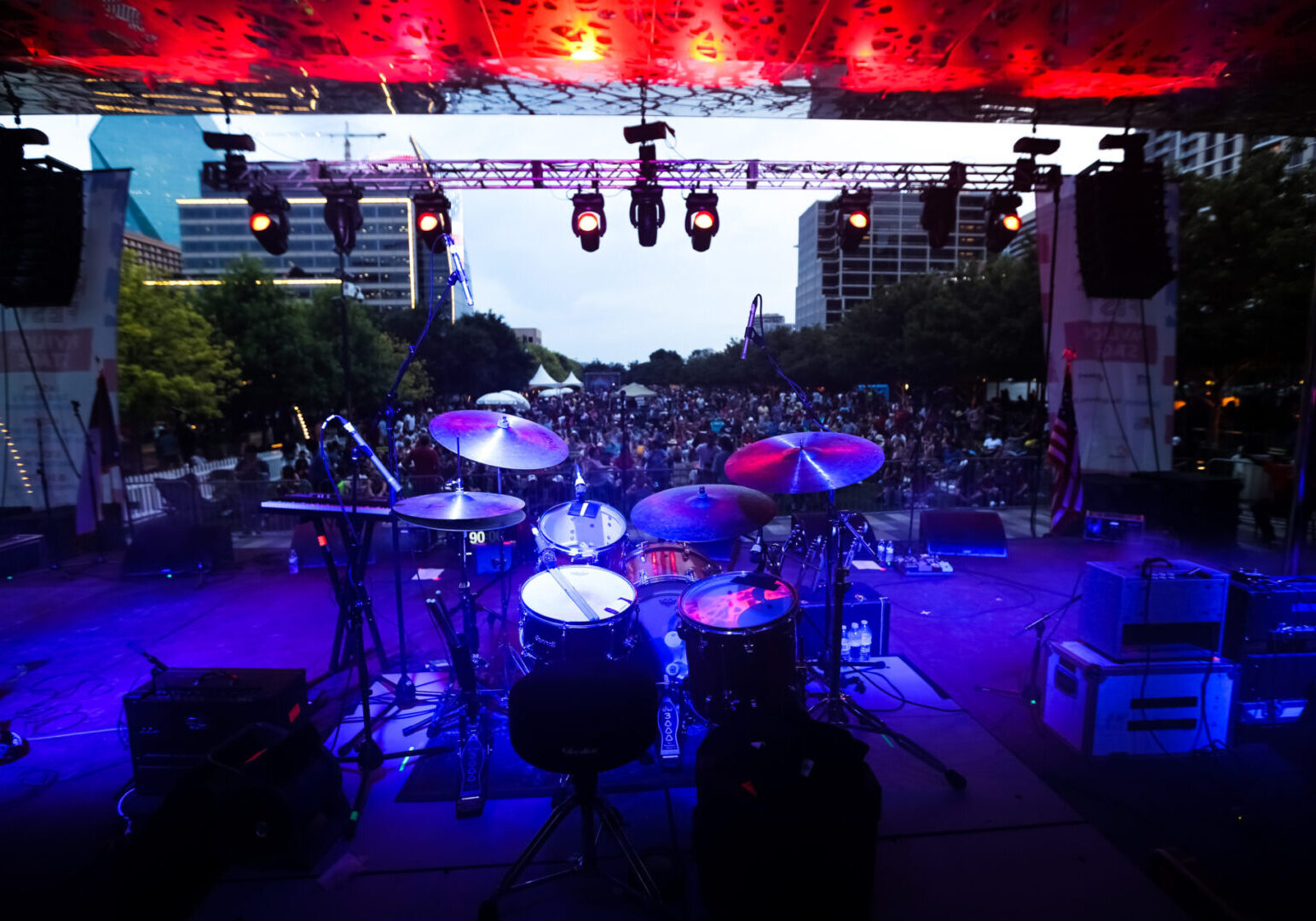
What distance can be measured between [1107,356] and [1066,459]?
75.8 inches

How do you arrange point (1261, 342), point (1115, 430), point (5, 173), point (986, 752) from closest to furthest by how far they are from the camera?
1. point (986, 752)
2. point (5, 173)
3. point (1115, 430)
4. point (1261, 342)

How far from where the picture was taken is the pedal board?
26.4 ft

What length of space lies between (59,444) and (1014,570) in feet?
42.0

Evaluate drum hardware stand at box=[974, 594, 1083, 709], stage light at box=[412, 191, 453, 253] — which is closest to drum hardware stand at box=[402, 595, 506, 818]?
drum hardware stand at box=[974, 594, 1083, 709]

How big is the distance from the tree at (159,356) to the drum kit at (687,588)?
690 inches

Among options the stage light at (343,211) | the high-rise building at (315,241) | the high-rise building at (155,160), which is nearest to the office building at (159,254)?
the high-rise building at (155,160)

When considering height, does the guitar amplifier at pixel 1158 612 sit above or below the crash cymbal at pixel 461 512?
below

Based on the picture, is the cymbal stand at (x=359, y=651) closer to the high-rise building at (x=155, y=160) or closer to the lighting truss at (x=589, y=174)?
the lighting truss at (x=589, y=174)

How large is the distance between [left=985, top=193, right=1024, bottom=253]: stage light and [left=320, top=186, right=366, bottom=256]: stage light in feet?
27.6

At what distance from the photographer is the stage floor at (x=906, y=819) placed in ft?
9.82

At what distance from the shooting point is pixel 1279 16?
536 cm

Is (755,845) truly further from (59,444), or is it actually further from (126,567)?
(59,444)

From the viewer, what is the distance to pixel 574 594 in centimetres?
393

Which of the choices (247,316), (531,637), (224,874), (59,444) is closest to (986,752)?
(531,637)
